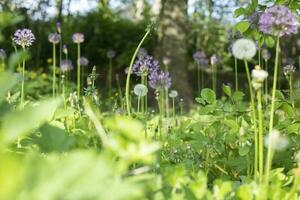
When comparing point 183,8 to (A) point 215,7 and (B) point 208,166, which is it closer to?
(A) point 215,7

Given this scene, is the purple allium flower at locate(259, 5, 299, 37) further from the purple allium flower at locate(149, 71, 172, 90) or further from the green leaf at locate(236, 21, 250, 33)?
the purple allium flower at locate(149, 71, 172, 90)

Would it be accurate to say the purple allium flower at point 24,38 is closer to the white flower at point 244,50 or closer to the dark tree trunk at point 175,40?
the white flower at point 244,50

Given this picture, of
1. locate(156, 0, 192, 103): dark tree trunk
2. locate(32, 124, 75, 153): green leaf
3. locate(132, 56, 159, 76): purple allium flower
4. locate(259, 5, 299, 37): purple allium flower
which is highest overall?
locate(156, 0, 192, 103): dark tree trunk

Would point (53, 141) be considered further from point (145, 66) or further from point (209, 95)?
point (145, 66)

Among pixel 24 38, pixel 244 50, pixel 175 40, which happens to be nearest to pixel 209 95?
pixel 244 50

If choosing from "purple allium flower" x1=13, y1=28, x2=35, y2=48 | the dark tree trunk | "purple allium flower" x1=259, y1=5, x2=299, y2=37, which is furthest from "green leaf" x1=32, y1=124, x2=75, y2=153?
the dark tree trunk

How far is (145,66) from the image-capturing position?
2465 millimetres

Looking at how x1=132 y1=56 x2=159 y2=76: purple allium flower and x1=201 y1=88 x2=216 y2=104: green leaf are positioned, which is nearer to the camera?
x1=201 y1=88 x2=216 y2=104: green leaf

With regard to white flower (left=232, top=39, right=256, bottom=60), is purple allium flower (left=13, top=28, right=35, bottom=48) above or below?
above

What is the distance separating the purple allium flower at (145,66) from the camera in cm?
245

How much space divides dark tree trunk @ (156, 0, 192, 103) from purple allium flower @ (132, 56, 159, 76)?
6.66 meters

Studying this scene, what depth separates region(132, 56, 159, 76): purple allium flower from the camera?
2453 millimetres

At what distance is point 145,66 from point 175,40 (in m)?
6.92

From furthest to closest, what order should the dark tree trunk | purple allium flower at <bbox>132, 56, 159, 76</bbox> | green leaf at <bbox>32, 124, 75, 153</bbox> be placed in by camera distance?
1. the dark tree trunk
2. purple allium flower at <bbox>132, 56, 159, 76</bbox>
3. green leaf at <bbox>32, 124, 75, 153</bbox>
